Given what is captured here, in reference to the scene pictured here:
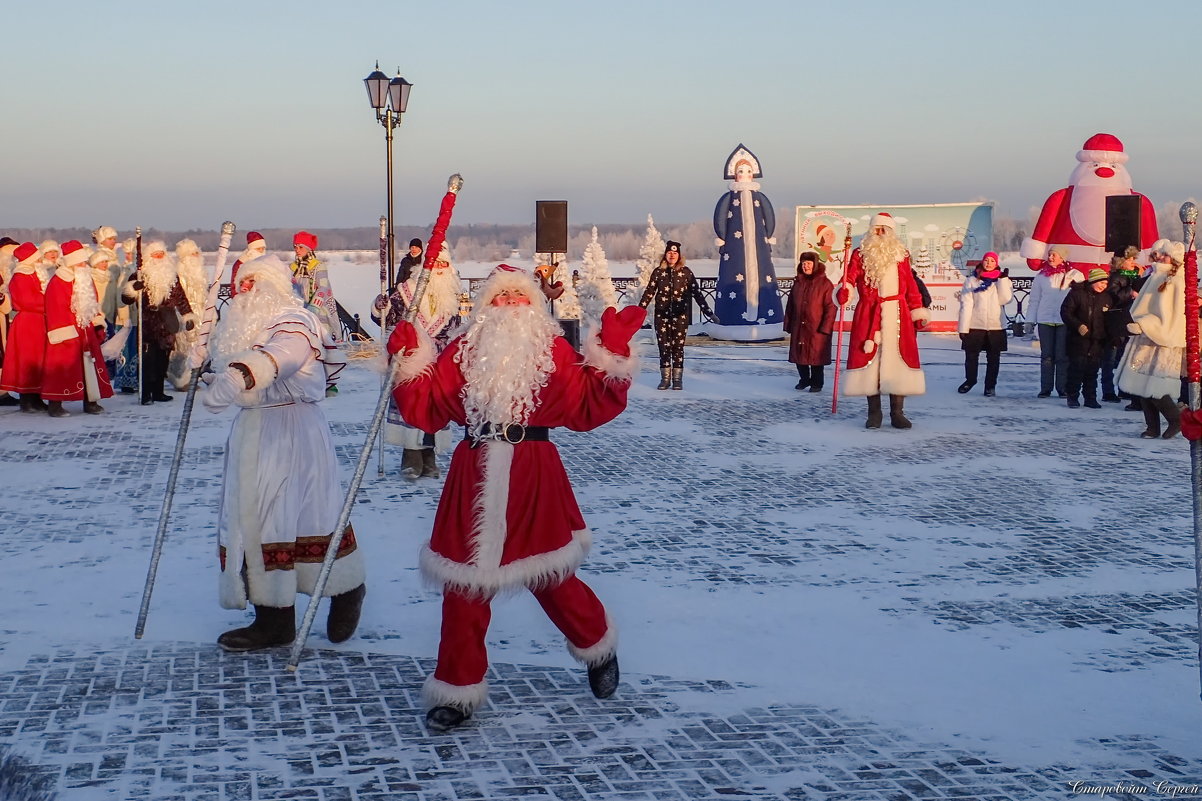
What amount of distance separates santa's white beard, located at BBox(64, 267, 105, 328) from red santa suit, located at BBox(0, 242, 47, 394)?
332mm

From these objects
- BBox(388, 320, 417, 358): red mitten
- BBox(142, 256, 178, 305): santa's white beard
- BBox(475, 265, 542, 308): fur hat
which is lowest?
BBox(388, 320, 417, 358): red mitten

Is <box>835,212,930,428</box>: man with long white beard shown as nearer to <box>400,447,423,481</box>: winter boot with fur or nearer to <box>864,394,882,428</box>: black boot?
<box>864,394,882,428</box>: black boot

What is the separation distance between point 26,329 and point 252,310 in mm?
8436

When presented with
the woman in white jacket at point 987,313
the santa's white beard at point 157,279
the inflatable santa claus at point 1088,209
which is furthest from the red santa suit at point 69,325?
the inflatable santa claus at point 1088,209

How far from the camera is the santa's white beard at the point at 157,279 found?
13.6 metres

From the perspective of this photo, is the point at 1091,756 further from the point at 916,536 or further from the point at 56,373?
the point at 56,373

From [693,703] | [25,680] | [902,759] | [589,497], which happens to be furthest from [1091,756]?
[589,497]

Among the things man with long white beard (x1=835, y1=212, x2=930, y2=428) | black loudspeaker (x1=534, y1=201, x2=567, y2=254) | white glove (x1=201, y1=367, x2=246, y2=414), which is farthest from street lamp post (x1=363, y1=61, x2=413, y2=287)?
white glove (x1=201, y1=367, x2=246, y2=414)

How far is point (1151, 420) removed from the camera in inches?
447

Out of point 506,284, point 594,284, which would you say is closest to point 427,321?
point 506,284

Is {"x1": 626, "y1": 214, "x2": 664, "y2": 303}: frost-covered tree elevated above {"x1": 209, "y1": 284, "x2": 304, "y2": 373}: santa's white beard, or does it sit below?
above

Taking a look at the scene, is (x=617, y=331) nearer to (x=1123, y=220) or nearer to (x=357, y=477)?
(x=357, y=477)

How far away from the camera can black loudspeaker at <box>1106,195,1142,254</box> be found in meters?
14.7

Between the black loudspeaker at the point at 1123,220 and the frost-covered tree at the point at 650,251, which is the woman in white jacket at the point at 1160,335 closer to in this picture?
the black loudspeaker at the point at 1123,220
